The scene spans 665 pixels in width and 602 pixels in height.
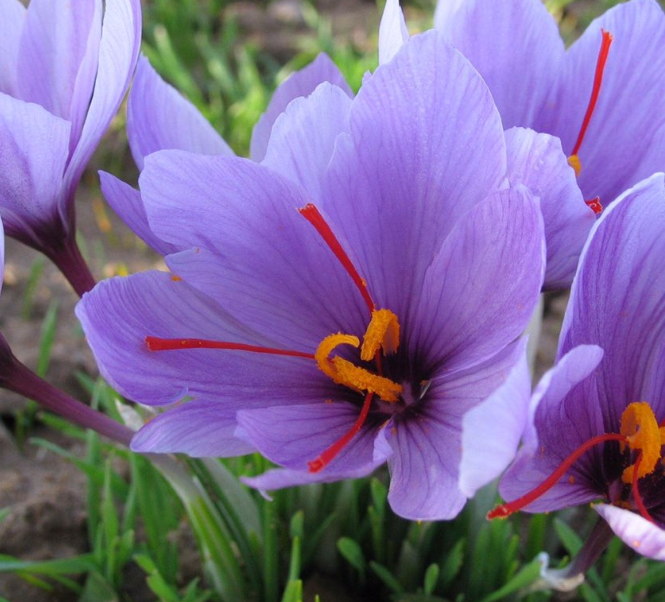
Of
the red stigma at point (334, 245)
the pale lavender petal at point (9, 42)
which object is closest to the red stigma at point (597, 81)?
the red stigma at point (334, 245)

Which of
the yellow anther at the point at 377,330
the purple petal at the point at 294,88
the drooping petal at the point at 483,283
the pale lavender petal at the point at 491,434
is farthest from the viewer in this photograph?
the purple petal at the point at 294,88

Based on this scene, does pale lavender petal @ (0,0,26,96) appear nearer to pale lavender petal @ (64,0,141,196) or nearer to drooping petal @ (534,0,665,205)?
pale lavender petal @ (64,0,141,196)

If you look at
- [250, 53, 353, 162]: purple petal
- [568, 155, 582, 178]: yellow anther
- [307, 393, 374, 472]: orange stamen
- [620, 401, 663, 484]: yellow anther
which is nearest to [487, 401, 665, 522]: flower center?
[620, 401, 663, 484]: yellow anther

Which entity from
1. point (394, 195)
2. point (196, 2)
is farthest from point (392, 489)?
point (196, 2)

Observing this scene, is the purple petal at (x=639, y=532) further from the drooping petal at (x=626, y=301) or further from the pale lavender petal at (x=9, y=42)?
the pale lavender petal at (x=9, y=42)

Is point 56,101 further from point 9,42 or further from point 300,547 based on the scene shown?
point 300,547

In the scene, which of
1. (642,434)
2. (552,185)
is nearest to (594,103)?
(552,185)
